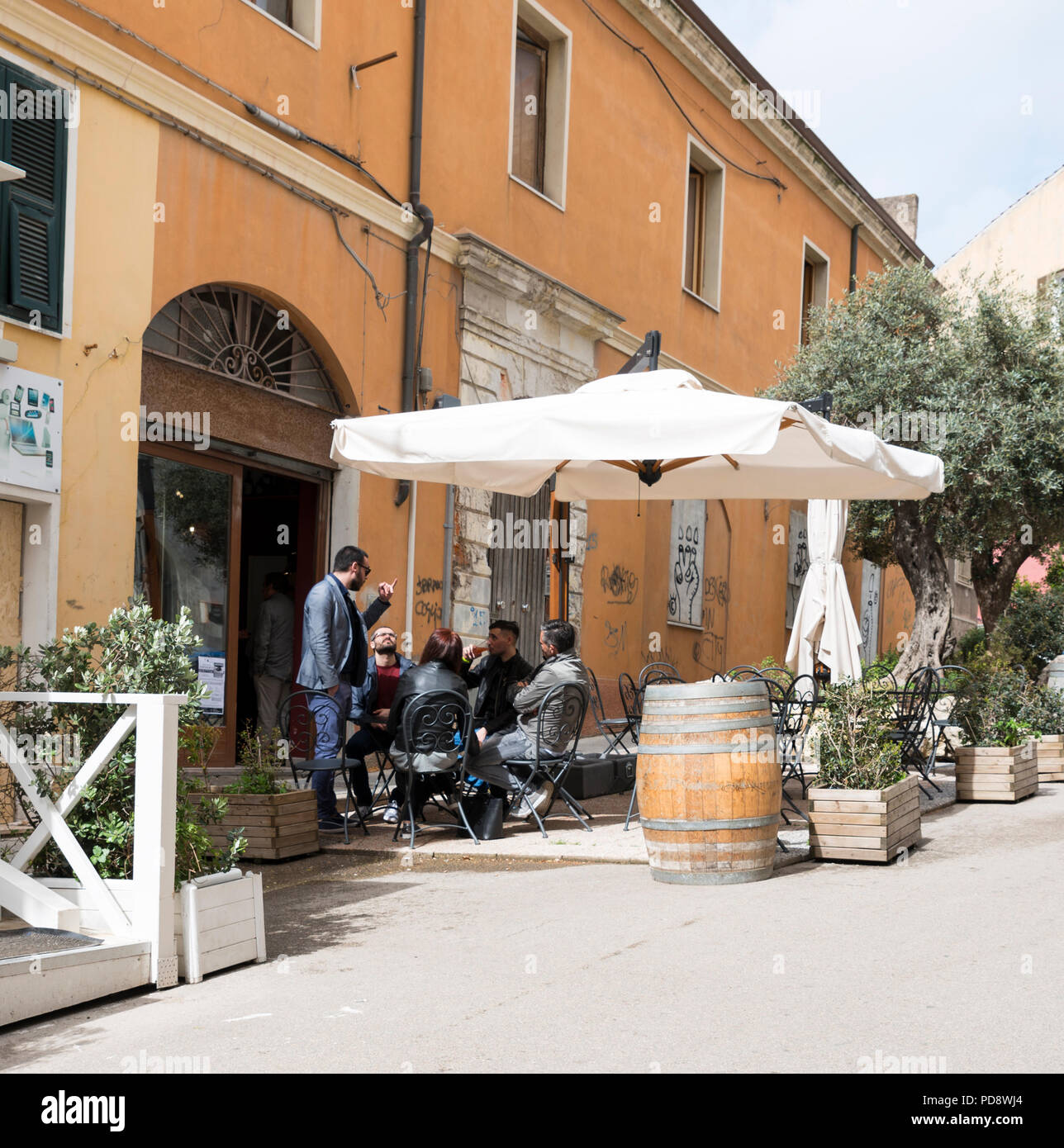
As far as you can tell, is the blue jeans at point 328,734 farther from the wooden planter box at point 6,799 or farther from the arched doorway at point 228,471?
the wooden planter box at point 6,799

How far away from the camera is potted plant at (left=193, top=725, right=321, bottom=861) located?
6656 millimetres

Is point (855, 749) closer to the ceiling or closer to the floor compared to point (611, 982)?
closer to the ceiling

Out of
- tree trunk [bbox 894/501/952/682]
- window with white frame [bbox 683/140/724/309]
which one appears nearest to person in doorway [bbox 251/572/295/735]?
tree trunk [bbox 894/501/952/682]

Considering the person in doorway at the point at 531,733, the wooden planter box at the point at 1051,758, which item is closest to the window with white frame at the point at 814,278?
the wooden planter box at the point at 1051,758

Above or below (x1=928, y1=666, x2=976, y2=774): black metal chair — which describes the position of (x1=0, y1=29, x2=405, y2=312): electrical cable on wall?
above

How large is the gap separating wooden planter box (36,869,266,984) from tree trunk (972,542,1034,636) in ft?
42.2

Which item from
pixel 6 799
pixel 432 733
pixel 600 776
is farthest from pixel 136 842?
pixel 600 776

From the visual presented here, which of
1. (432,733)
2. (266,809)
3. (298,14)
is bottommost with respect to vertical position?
(266,809)

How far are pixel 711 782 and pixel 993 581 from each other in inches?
448

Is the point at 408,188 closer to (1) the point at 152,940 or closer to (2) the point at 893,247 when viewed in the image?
(1) the point at 152,940

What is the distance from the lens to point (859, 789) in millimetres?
6949

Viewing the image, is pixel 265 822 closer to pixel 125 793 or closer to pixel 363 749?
pixel 363 749

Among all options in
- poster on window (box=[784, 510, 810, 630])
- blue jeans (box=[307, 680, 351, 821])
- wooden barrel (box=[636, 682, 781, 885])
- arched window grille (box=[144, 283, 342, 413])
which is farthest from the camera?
poster on window (box=[784, 510, 810, 630])

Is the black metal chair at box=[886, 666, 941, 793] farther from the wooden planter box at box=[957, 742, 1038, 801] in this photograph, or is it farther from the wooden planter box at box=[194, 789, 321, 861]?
the wooden planter box at box=[194, 789, 321, 861]
